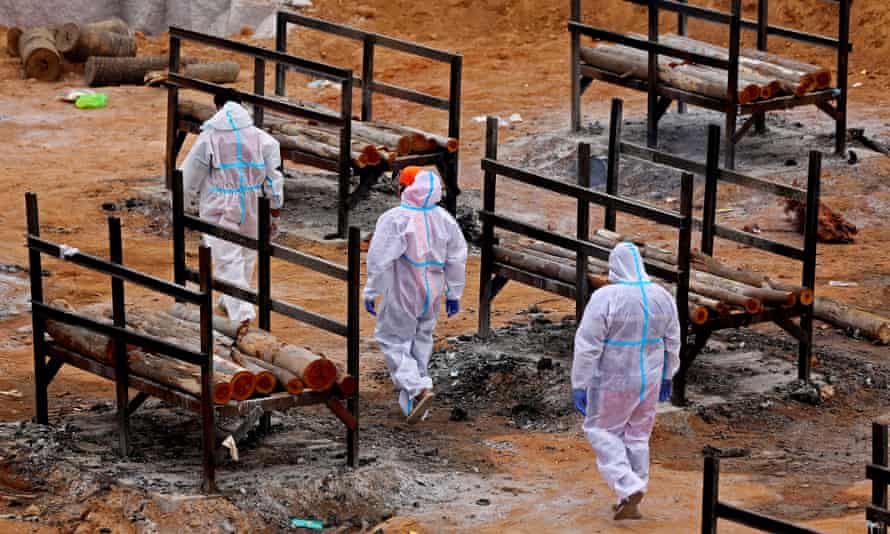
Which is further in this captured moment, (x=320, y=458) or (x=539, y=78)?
(x=539, y=78)

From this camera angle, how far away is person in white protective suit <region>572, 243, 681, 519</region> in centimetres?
984

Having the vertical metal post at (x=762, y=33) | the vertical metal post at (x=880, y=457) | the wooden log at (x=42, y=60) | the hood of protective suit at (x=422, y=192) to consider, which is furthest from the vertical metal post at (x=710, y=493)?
the wooden log at (x=42, y=60)

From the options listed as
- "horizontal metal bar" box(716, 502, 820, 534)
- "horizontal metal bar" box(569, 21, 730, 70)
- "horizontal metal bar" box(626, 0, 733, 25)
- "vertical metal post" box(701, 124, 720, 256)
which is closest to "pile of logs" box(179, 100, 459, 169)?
"horizontal metal bar" box(569, 21, 730, 70)

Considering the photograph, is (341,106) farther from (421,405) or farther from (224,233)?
(224,233)

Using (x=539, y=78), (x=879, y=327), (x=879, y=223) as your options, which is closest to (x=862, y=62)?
(x=539, y=78)

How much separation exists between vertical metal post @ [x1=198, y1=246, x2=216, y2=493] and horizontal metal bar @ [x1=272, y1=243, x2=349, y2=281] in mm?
811

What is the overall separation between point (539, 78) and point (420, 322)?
12.0m

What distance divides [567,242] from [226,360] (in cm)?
293

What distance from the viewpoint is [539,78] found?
23531mm

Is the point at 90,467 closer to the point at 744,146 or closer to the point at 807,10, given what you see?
the point at 744,146

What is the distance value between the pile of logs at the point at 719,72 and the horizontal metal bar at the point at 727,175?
16.0 ft

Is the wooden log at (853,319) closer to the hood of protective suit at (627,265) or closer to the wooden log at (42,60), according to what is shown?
the hood of protective suit at (627,265)

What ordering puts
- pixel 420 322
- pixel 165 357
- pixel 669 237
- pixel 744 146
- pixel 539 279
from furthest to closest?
pixel 744 146, pixel 669 237, pixel 539 279, pixel 420 322, pixel 165 357

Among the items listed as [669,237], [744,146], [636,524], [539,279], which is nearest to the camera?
[636,524]
